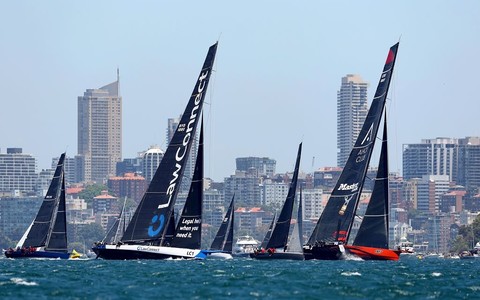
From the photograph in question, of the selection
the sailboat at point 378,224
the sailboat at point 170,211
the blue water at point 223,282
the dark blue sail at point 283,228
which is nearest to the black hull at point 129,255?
the sailboat at point 170,211

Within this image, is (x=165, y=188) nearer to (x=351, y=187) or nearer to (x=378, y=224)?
(x=378, y=224)

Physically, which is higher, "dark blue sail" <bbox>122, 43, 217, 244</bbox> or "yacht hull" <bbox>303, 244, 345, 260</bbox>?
"dark blue sail" <bbox>122, 43, 217, 244</bbox>

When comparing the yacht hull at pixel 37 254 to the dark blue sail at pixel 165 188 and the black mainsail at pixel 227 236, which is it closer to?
the dark blue sail at pixel 165 188

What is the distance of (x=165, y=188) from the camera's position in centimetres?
10594

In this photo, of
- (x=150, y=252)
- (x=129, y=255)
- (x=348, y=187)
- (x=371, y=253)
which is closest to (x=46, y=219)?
(x=348, y=187)

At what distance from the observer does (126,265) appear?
10025cm

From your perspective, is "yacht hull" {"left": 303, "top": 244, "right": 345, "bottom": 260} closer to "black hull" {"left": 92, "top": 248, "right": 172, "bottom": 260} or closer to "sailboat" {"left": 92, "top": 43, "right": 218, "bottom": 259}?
"sailboat" {"left": 92, "top": 43, "right": 218, "bottom": 259}

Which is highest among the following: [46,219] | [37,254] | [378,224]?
[46,219]

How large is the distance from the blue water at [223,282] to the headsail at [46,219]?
2590 centimetres

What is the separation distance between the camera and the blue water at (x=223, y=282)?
73812 mm

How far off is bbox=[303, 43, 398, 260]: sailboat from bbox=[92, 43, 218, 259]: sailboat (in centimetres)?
1403

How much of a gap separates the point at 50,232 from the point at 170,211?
2685cm

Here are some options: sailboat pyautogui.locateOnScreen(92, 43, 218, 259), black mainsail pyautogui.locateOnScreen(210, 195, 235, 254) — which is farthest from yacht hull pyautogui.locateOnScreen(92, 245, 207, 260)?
black mainsail pyautogui.locateOnScreen(210, 195, 235, 254)

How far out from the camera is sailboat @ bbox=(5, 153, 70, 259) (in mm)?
129000
